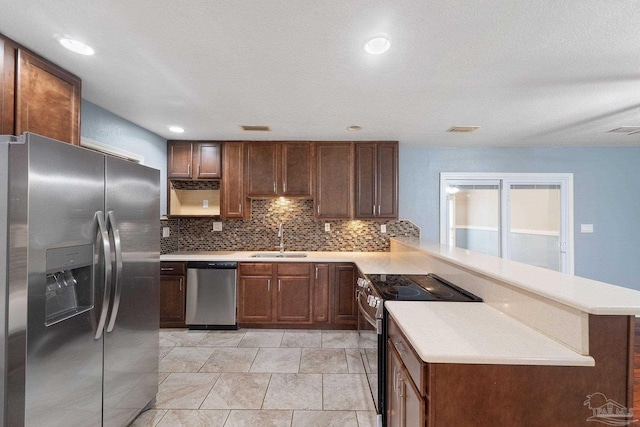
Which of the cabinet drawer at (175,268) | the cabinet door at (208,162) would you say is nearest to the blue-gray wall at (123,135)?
the cabinet door at (208,162)

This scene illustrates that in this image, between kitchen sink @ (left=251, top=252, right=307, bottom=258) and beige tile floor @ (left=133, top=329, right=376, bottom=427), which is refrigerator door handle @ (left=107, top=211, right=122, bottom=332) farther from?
kitchen sink @ (left=251, top=252, right=307, bottom=258)

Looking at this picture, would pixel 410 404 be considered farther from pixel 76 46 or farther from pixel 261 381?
pixel 76 46

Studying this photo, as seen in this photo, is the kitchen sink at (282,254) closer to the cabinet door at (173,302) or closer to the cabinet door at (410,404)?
the cabinet door at (173,302)

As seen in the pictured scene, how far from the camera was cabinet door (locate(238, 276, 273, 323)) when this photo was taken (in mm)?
3424

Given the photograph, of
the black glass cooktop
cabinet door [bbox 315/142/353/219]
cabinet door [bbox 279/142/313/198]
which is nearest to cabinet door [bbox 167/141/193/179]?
cabinet door [bbox 279/142/313/198]

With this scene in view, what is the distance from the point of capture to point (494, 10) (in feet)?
4.44

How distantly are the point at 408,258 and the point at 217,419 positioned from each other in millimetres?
2291

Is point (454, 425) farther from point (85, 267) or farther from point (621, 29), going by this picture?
point (621, 29)

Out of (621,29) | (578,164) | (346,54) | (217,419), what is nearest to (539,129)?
(578,164)

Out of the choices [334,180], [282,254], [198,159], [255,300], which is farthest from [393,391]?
[198,159]

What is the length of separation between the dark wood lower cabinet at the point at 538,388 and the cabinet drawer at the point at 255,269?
2558 millimetres

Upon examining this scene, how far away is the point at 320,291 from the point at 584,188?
162 inches

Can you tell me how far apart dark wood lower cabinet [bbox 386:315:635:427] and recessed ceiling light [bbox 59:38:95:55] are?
2493 millimetres

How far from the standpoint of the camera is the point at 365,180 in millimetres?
3734
